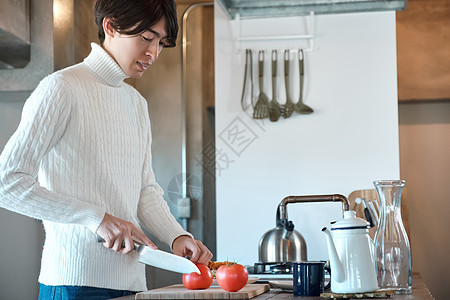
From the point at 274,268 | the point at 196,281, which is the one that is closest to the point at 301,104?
the point at 274,268

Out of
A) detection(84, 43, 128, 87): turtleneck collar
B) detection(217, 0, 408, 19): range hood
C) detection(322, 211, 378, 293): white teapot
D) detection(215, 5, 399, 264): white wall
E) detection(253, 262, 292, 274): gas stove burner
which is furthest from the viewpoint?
detection(215, 5, 399, 264): white wall

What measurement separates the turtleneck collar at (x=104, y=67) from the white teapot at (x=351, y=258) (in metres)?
0.65

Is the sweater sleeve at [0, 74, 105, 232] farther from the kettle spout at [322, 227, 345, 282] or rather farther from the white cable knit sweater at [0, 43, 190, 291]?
the kettle spout at [322, 227, 345, 282]

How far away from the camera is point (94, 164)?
135cm

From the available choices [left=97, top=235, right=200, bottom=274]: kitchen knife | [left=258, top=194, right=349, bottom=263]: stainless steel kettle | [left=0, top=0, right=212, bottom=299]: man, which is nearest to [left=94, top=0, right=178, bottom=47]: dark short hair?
[left=0, top=0, right=212, bottom=299]: man

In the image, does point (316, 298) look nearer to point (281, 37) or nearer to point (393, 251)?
point (393, 251)

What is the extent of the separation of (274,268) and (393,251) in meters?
0.74

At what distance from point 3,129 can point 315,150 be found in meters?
1.99

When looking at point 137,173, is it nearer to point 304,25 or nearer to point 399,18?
point 304,25

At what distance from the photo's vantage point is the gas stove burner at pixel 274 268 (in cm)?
196

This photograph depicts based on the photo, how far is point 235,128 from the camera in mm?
3352

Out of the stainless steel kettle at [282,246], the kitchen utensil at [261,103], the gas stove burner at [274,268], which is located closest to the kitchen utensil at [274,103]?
the kitchen utensil at [261,103]

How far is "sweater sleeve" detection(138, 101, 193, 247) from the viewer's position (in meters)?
1.55

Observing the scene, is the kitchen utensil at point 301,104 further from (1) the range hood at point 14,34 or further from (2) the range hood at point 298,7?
(1) the range hood at point 14,34
